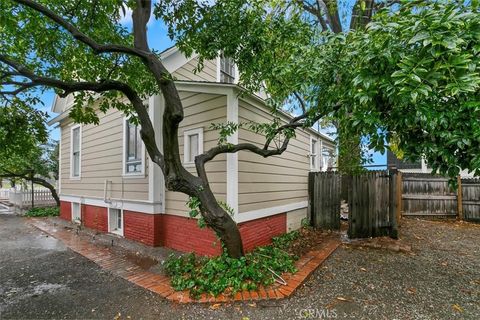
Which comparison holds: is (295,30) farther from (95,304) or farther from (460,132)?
(95,304)

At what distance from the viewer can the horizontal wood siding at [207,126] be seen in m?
4.90

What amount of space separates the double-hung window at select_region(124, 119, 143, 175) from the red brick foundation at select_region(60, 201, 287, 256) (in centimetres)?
106

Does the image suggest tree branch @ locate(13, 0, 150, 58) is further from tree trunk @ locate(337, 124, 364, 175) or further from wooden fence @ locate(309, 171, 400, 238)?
wooden fence @ locate(309, 171, 400, 238)

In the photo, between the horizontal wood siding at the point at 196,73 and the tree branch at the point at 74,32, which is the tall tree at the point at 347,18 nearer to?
the horizontal wood siding at the point at 196,73

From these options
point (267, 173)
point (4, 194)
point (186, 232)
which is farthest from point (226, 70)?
point (4, 194)

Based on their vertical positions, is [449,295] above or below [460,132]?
below

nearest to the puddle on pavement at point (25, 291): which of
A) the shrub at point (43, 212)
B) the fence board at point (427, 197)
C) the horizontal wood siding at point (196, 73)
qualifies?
the horizontal wood siding at point (196, 73)

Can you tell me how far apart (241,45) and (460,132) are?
138 inches

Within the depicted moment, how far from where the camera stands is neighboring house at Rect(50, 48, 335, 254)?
4973 millimetres

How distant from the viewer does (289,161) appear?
725 cm

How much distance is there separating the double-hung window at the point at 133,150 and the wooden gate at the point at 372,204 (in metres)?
5.20

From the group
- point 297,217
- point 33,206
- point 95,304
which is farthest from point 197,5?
point 33,206

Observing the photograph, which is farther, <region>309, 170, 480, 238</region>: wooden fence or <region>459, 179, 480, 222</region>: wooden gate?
<region>459, 179, 480, 222</region>: wooden gate

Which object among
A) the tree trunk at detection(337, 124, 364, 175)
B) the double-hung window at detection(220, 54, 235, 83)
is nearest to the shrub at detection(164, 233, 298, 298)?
the tree trunk at detection(337, 124, 364, 175)
